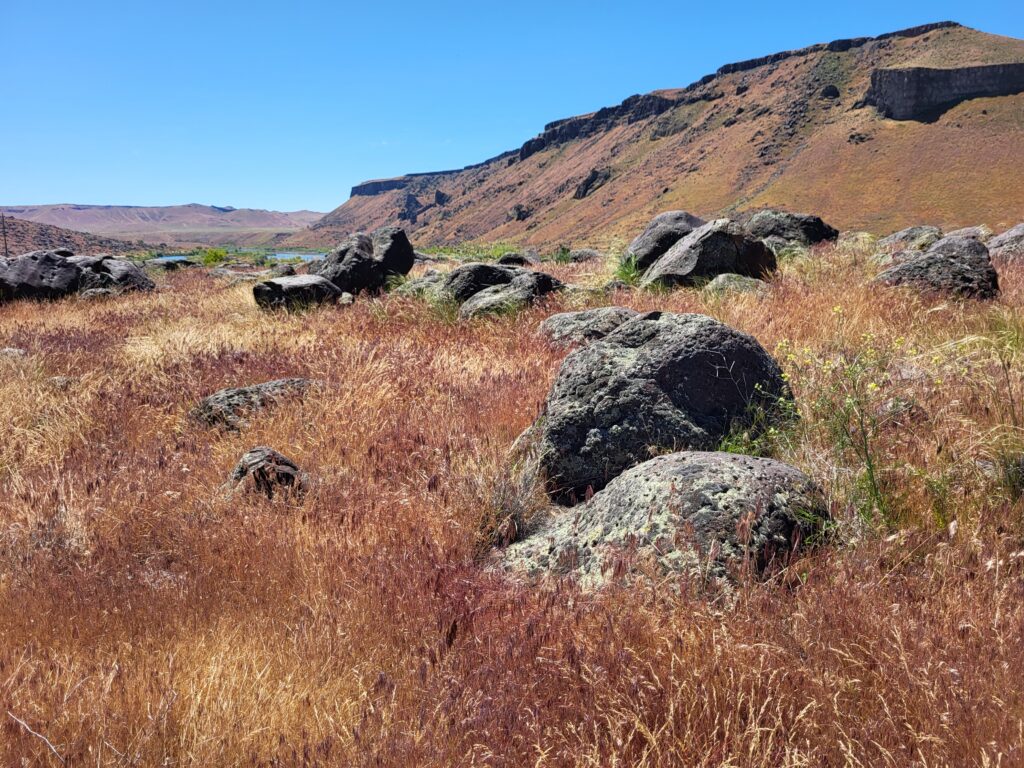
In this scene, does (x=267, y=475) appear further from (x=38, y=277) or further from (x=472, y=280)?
(x=38, y=277)

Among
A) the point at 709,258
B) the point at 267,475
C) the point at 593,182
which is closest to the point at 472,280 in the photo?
the point at 709,258

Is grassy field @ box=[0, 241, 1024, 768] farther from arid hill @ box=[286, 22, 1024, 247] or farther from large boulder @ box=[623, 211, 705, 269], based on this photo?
arid hill @ box=[286, 22, 1024, 247]

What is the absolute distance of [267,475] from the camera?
11.6 feet

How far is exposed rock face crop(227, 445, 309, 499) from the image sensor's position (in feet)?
11.4

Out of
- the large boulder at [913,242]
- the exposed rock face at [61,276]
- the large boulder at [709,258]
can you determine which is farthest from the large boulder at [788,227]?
the exposed rock face at [61,276]

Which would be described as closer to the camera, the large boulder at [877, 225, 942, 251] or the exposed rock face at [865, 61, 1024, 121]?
the large boulder at [877, 225, 942, 251]

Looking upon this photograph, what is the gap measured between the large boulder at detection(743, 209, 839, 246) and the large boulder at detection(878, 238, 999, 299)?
7.65m

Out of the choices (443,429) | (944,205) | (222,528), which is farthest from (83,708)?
(944,205)

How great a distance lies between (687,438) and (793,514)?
1053 mm

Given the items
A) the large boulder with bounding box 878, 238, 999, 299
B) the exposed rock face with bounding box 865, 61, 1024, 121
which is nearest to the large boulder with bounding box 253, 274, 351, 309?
the large boulder with bounding box 878, 238, 999, 299

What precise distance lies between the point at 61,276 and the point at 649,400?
1705 cm

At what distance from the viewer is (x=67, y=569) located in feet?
9.32

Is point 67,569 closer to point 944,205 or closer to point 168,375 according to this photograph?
point 168,375

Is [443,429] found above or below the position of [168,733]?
above
